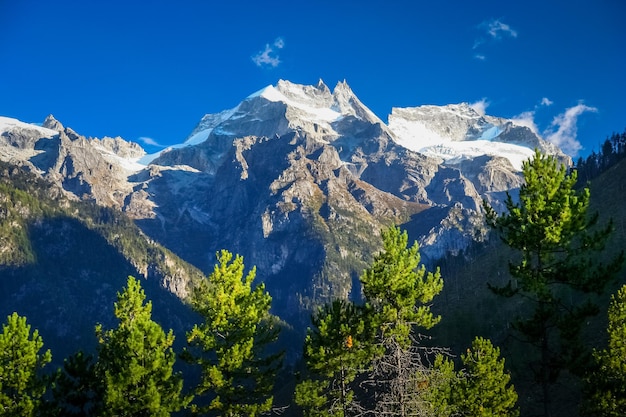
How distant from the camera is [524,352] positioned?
9394cm

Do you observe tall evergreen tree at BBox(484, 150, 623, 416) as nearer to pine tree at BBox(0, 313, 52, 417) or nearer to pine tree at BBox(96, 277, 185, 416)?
pine tree at BBox(96, 277, 185, 416)

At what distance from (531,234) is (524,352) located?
7988cm

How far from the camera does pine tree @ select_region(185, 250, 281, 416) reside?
1206 inches

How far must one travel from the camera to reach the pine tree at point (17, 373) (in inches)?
1224

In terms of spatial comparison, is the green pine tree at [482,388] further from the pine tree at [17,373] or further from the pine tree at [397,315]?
the pine tree at [17,373]

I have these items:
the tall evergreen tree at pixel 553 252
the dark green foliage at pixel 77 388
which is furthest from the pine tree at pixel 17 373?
the tall evergreen tree at pixel 553 252

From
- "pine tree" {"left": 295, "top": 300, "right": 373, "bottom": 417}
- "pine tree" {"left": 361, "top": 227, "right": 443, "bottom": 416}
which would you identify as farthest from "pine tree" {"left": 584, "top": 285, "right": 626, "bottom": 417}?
"pine tree" {"left": 295, "top": 300, "right": 373, "bottom": 417}

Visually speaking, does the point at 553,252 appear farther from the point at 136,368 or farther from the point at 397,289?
the point at 136,368

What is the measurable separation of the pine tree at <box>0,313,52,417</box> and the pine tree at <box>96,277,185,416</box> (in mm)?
4125

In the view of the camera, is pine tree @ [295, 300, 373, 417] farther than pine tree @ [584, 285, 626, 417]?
No

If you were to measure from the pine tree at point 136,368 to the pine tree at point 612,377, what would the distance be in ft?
90.4

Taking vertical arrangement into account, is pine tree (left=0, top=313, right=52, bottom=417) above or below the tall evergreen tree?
below

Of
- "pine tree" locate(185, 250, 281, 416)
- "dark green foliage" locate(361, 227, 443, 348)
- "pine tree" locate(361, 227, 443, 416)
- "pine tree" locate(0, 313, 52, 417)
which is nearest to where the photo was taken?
"pine tree" locate(361, 227, 443, 416)

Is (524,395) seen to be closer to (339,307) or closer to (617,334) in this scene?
(617,334)
